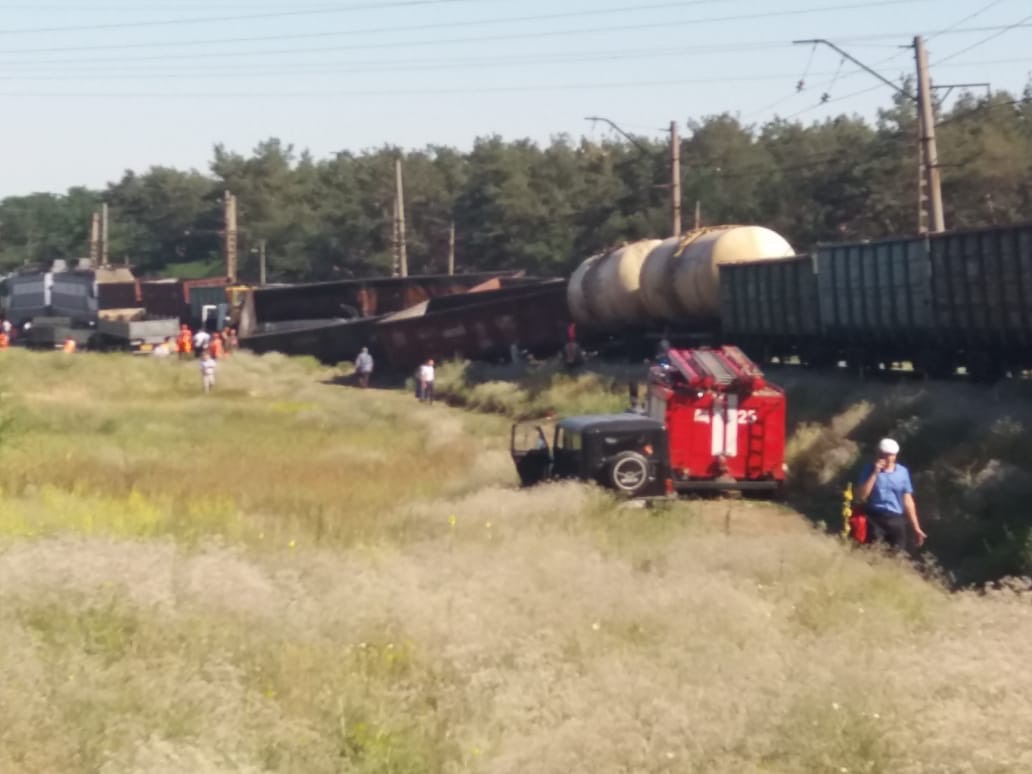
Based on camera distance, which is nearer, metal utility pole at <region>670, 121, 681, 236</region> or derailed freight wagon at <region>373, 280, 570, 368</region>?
metal utility pole at <region>670, 121, 681, 236</region>

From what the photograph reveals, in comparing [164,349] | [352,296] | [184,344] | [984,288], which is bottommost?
[164,349]

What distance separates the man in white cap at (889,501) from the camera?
48.8 ft

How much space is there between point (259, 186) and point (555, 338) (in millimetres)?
84516

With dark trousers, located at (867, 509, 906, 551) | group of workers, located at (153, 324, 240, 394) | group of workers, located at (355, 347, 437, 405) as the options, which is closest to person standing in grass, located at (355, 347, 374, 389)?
group of workers, located at (355, 347, 437, 405)

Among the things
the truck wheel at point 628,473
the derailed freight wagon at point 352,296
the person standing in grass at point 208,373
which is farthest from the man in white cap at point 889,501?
the derailed freight wagon at point 352,296

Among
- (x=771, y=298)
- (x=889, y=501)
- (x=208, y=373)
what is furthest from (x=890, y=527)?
(x=208, y=373)

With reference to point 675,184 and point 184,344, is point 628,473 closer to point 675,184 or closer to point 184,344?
point 675,184

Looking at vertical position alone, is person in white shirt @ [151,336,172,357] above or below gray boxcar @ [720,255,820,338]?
below

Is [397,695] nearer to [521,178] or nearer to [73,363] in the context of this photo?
[73,363]

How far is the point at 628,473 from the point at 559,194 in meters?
80.0

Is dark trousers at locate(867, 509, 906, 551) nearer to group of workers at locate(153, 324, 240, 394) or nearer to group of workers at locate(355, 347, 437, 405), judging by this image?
group of workers at locate(355, 347, 437, 405)

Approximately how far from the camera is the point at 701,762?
8516 millimetres

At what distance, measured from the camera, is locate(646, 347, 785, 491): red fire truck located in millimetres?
21969

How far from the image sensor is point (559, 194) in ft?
324
